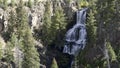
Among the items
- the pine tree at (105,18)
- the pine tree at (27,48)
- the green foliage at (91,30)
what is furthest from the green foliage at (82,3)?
the pine tree at (27,48)

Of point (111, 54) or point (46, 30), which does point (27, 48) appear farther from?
point (111, 54)

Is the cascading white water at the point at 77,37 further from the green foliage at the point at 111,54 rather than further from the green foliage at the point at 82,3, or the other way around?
the green foliage at the point at 111,54

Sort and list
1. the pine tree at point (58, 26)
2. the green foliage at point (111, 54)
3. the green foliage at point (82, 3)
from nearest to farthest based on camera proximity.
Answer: the green foliage at point (111, 54) < the pine tree at point (58, 26) < the green foliage at point (82, 3)

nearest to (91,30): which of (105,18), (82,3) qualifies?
(105,18)

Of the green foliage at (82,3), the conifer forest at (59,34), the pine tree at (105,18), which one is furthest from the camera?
the green foliage at (82,3)

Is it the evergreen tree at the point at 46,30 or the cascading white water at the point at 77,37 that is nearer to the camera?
the evergreen tree at the point at 46,30

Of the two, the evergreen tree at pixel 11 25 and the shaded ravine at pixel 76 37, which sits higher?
the evergreen tree at pixel 11 25

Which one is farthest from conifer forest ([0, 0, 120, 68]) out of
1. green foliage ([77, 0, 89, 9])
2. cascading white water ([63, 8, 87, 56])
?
green foliage ([77, 0, 89, 9])

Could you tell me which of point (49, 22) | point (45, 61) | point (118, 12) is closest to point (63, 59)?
point (45, 61)
